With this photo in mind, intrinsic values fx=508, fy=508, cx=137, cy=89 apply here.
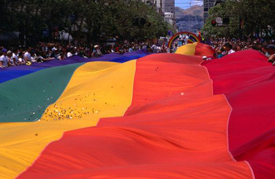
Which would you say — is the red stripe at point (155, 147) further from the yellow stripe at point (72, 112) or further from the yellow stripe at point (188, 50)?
the yellow stripe at point (188, 50)

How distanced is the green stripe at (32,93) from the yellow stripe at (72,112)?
22 cm

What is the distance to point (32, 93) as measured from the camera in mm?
10570

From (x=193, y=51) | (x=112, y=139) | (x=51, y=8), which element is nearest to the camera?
(x=112, y=139)

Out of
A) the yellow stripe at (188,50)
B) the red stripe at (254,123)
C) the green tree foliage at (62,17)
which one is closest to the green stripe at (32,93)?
the red stripe at (254,123)

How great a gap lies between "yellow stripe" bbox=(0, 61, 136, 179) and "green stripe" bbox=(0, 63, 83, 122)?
22cm

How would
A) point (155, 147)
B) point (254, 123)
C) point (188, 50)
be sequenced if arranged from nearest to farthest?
point (155, 147) → point (254, 123) → point (188, 50)

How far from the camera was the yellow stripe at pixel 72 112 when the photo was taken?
15.6 feet

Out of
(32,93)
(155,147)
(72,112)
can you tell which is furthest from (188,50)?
(155,147)

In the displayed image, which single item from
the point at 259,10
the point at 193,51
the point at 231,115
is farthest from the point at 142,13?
the point at 231,115

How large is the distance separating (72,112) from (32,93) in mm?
2443

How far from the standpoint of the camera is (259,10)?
3650 centimetres

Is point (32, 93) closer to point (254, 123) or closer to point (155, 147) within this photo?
point (155, 147)

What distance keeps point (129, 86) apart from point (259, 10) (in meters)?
28.7

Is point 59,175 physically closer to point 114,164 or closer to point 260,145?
point 114,164
